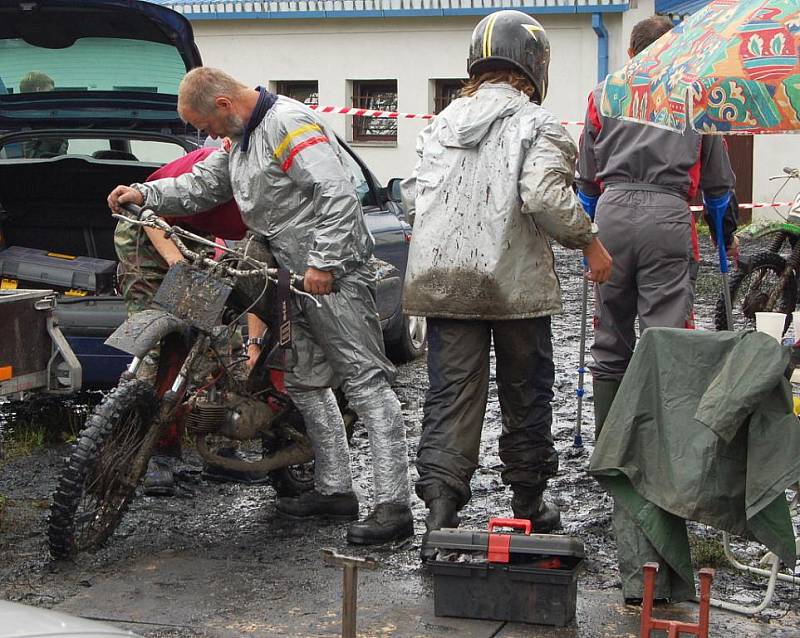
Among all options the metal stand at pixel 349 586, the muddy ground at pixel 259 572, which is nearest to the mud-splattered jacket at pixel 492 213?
the muddy ground at pixel 259 572

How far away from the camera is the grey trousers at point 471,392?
5.37 metres

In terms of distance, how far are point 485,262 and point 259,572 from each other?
1428 mm

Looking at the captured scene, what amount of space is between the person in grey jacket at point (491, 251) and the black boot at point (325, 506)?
0.66 m

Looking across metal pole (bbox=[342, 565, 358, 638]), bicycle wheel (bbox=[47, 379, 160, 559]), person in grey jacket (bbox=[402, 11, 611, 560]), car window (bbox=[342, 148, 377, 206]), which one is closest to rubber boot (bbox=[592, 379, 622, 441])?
person in grey jacket (bbox=[402, 11, 611, 560])

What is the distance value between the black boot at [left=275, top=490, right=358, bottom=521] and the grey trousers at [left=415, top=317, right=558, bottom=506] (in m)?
0.66

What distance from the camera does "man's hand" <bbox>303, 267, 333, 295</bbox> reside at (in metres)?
5.46

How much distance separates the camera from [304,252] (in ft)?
18.8

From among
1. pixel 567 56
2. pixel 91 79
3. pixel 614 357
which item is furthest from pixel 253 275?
pixel 567 56

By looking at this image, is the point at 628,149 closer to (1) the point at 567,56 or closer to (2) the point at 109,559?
(2) the point at 109,559

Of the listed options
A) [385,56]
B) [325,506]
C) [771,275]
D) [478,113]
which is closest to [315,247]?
[478,113]

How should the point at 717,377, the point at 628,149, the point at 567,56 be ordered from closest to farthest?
the point at 717,377 < the point at 628,149 < the point at 567,56

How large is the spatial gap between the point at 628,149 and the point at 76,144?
3.59 m

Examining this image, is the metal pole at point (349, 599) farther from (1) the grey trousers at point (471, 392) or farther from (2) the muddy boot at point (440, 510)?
(1) the grey trousers at point (471, 392)

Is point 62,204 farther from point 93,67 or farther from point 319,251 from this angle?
point 319,251
